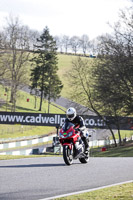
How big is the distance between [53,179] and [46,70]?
2706 inches

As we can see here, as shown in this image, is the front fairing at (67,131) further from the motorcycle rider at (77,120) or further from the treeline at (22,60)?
the treeline at (22,60)

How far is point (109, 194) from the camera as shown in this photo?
7.14 meters

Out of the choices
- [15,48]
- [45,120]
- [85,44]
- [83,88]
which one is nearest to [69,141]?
[45,120]

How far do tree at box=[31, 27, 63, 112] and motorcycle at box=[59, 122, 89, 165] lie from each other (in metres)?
64.0

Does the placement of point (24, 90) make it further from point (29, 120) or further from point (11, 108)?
point (29, 120)

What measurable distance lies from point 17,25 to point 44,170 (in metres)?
54.8

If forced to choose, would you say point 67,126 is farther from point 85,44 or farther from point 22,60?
point 85,44

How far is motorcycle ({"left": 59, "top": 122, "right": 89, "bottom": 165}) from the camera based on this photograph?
37.1 feet

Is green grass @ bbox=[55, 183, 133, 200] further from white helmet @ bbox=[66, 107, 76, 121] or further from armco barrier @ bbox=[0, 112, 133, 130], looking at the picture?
armco barrier @ bbox=[0, 112, 133, 130]

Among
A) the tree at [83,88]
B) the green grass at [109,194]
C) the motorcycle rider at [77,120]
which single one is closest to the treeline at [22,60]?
the tree at [83,88]

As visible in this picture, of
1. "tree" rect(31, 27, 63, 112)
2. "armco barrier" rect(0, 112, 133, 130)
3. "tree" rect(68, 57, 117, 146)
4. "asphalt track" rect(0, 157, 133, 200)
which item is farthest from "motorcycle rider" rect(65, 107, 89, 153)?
"tree" rect(31, 27, 63, 112)

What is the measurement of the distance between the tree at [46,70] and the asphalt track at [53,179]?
65267 millimetres

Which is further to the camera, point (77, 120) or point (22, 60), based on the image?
point (22, 60)

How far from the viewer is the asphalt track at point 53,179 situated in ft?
23.7
